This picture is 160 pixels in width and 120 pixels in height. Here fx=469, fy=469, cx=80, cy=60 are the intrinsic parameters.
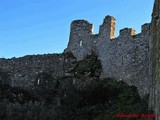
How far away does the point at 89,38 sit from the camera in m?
28.1

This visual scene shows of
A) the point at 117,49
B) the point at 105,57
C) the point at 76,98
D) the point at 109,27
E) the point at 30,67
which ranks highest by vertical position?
the point at 109,27

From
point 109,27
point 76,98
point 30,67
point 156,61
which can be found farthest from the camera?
point 30,67

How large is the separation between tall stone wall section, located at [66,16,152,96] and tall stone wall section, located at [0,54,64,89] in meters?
1.30

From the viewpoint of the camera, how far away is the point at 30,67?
2827 cm

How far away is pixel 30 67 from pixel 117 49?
5.71m

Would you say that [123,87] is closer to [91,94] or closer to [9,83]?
[91,94]

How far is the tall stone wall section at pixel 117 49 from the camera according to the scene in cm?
2333

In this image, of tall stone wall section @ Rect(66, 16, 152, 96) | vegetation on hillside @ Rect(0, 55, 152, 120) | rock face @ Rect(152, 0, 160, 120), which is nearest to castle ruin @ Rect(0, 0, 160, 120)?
tall stone wall section @ Rect(66, 16, 152, 96)

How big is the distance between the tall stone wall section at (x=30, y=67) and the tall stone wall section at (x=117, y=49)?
1.30 meters

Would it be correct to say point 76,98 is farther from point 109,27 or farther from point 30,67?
point 30,67

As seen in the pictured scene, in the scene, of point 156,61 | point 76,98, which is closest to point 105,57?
point 76,98

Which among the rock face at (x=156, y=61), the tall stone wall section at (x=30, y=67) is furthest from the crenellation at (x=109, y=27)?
the rock face at (x=156, y=61)

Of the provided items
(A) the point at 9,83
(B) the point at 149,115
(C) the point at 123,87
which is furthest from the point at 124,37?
(B) the point at 149,115

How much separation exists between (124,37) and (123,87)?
3238 millimetres
